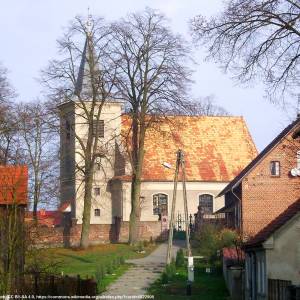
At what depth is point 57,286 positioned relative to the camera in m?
18.0

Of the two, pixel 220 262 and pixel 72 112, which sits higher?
pixel 72 112

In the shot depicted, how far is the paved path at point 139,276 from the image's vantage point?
28.5 metres

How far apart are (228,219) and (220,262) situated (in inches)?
699

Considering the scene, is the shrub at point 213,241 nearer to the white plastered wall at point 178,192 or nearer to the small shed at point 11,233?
the small shed at point 11,233

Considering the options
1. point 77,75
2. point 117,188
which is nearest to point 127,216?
point 117,188

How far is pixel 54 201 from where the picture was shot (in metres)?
59.4

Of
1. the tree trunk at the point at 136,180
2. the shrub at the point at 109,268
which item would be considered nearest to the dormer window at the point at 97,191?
the tree trunk at the point at 136,180

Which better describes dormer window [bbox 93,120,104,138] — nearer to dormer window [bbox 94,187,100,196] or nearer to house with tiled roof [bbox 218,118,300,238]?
dormer window [bbox 94,187,100,196]

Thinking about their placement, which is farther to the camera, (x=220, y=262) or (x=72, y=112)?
(x=72, y=112)

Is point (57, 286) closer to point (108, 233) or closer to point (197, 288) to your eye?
point (197, 288)

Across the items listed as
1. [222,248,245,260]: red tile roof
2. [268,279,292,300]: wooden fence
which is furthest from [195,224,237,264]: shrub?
[268,279,292,300]: wooden fence

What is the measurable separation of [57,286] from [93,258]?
26.3 metres

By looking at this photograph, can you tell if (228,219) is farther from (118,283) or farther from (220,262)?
(118,283)

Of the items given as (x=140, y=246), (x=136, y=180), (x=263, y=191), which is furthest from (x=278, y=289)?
(x=136, y=180)
